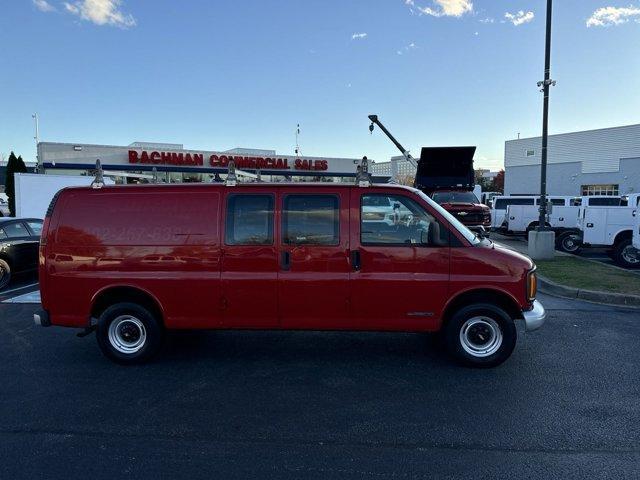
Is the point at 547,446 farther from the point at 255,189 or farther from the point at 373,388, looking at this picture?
the point at 255,189

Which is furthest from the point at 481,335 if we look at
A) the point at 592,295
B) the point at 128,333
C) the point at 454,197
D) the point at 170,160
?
the point at 170,160

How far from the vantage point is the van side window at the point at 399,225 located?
4527 millimetres

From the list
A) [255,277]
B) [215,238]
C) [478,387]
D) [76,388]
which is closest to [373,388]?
[478,387]

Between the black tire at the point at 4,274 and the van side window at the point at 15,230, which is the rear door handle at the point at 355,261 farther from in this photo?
the van side window at the point at 15,230

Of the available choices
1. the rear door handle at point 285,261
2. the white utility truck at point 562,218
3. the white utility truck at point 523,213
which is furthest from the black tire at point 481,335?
the white utility truck at point 523,213

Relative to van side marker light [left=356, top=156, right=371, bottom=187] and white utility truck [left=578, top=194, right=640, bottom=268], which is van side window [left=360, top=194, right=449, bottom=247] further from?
white utility truck [left=578, top=194, right=640, bottom=268]

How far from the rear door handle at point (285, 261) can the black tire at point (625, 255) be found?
36.6 ft

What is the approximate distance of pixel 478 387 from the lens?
4.17 m

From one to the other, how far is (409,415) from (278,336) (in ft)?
8.21

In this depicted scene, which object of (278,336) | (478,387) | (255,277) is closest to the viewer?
(478,387)

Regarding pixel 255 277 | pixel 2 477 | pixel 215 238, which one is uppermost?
pixel 215 238

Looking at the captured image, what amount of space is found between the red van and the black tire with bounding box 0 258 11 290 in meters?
5.37

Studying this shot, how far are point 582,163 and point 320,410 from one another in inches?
1817

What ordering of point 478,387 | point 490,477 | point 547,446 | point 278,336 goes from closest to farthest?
1. point 490,477
2. point 547,446
3. point 478,387
4. point 278,336
